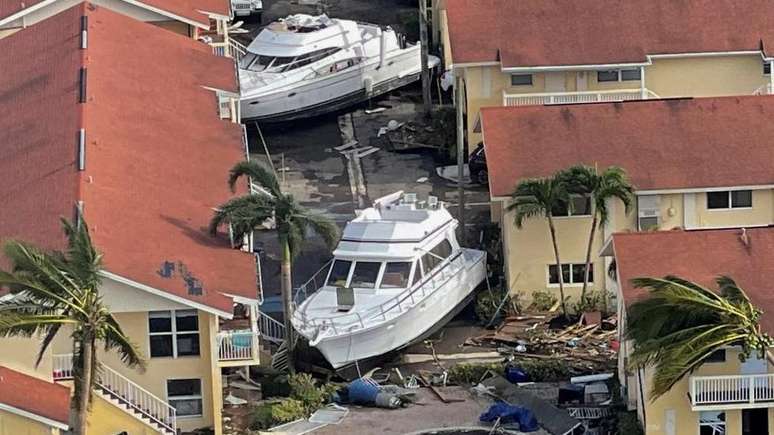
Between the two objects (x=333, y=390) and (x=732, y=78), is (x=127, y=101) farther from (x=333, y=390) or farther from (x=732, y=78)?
(x=732, y=78)

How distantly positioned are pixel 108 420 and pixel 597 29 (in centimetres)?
2333

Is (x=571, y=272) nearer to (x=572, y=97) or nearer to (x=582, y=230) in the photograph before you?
(x=582, y=230)

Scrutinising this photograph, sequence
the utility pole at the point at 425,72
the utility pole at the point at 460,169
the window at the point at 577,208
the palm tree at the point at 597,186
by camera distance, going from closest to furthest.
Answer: the palm tree at the point at 597,186 < the window at the point at 577,208 < the utility pole at the point at 460,169 < the utility pole at the point at 425,72

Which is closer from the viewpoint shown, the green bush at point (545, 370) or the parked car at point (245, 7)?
the green bush at point (545, 370)

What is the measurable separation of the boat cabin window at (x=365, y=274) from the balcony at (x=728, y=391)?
10.0 m

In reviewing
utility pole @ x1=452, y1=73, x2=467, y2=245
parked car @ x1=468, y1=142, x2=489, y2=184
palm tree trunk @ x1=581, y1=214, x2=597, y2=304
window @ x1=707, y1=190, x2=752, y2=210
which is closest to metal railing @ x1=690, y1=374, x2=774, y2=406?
palm tree trunk @ x1=581, y1=214, x2=597, y2=304

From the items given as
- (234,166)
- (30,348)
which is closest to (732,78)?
(234,166)

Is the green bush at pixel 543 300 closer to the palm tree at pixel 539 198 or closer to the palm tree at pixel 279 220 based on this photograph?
the palm tree at pixel 539 198

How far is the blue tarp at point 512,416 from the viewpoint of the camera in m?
51.8

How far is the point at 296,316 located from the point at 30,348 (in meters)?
7.59

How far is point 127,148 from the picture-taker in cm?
5700

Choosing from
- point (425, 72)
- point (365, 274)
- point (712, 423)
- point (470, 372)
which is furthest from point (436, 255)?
point (425, 72)

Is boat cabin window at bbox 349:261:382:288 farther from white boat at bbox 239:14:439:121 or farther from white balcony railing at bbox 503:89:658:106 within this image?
white boat at bbox 239:14:439:121

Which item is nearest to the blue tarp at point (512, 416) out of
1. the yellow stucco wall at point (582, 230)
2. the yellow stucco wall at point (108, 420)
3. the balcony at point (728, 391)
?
the balcony at point (728, 391)
